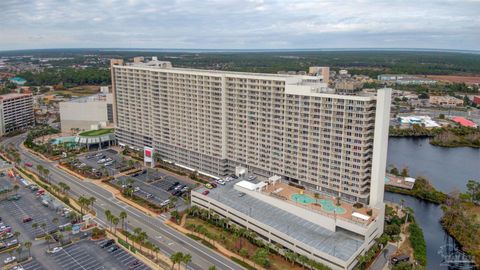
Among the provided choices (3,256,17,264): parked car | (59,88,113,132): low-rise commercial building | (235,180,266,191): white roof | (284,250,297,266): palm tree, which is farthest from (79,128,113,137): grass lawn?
(284,250,297,266): palm tree

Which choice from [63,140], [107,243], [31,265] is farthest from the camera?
[63,140]

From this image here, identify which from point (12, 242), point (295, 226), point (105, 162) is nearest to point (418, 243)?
point (295, 226)

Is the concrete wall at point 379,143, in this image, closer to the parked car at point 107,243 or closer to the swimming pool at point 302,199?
the swimming pool at point 302,199

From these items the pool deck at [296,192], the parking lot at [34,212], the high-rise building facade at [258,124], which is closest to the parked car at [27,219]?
the parking lot at [34,212]

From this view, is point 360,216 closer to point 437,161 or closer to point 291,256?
point 291,256

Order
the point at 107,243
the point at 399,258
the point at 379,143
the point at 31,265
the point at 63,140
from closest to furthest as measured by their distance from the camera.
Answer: the point at 31,265, the point at 399,258, the point at 107,243, the point at 379,143, the point at 63,140

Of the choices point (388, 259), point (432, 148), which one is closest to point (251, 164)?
point (388, 259)
